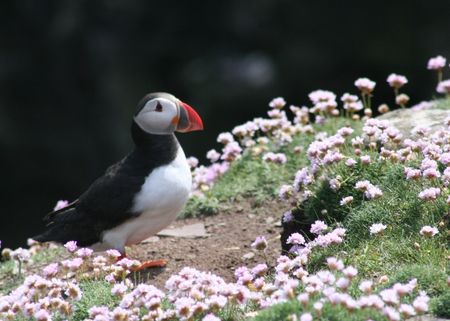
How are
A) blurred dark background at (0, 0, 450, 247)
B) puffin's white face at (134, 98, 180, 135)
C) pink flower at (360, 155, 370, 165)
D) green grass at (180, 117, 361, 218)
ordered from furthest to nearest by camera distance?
blurred dark background at (0, 0, 450, 247)
green grass at (180, 117, 361, 218)
puffin's white face at (134, 98, 180, 135)
pink flower at (360, 155, 370, 165)

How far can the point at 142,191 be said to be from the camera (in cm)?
618

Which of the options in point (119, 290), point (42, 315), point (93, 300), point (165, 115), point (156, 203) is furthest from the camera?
point (165, 115)

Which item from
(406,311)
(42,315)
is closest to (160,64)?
(42,315)

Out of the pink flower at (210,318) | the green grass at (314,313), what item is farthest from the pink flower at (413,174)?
the pink flower at (210,318)

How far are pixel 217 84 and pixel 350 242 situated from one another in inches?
367

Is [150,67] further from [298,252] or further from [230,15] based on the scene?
[298,252]

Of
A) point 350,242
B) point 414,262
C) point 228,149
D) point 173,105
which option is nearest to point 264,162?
point 228,149

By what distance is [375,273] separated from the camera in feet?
17.1

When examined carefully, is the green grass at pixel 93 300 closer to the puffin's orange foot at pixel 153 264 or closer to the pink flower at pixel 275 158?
the puffin's orange foot at pixel 153 264

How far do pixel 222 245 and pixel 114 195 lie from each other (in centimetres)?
98

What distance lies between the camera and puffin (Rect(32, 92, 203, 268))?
619cm

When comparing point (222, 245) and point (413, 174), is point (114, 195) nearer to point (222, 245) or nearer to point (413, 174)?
point (222, 245)

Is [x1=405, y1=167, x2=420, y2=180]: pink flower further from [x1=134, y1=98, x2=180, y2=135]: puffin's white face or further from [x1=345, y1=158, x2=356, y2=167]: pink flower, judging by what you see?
[x1=134, y1=98, x2=180, y2=135]: puffin's white face

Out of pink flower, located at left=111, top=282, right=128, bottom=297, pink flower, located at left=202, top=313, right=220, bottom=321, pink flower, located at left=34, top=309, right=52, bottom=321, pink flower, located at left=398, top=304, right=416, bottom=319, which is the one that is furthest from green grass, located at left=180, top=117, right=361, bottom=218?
pink flower, located at left=398, top=304, right=416, bottom=319
